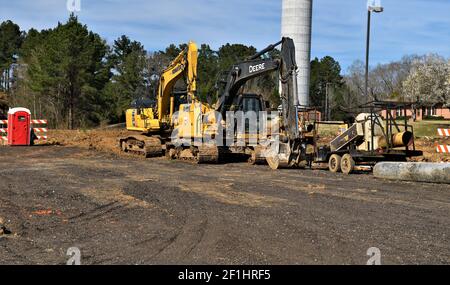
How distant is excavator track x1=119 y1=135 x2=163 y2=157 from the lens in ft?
75.3

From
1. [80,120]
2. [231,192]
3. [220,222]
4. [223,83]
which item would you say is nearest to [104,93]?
[80,120]

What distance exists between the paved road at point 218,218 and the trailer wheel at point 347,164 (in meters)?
1.10

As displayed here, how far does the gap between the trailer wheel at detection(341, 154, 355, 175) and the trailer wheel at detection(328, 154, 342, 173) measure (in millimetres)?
200

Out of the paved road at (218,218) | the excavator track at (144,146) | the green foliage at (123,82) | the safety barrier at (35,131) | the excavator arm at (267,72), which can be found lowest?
the paved road at (218,218)

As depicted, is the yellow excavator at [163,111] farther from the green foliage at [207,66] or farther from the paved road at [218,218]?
the green foliage at [207,66]

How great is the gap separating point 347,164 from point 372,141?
109cm

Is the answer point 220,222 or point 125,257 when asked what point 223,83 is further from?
point 125,257

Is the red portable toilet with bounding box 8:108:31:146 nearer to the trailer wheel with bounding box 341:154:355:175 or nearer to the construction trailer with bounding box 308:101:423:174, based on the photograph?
the construction trailer with bounding box 308:101:423:174

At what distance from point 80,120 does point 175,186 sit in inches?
1721

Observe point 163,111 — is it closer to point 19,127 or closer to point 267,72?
point 267,72

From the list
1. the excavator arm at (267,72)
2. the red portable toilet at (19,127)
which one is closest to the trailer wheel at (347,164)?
the excavator arm at (267,72)

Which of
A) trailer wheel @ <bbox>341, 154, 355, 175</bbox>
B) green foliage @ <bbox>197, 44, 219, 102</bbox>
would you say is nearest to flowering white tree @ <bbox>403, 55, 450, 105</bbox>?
green foliage @ <bbox>197, 44, 219, 102</bbox>

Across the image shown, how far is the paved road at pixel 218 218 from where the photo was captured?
22.7 feet

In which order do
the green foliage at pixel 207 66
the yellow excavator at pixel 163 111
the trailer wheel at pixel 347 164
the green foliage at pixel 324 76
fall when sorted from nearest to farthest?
the trailer wheel at pixel 347 164
the yellow excavator at pixel 163 111
the green foliage at pixel 207 66
the green foliage at pixel 324 76
